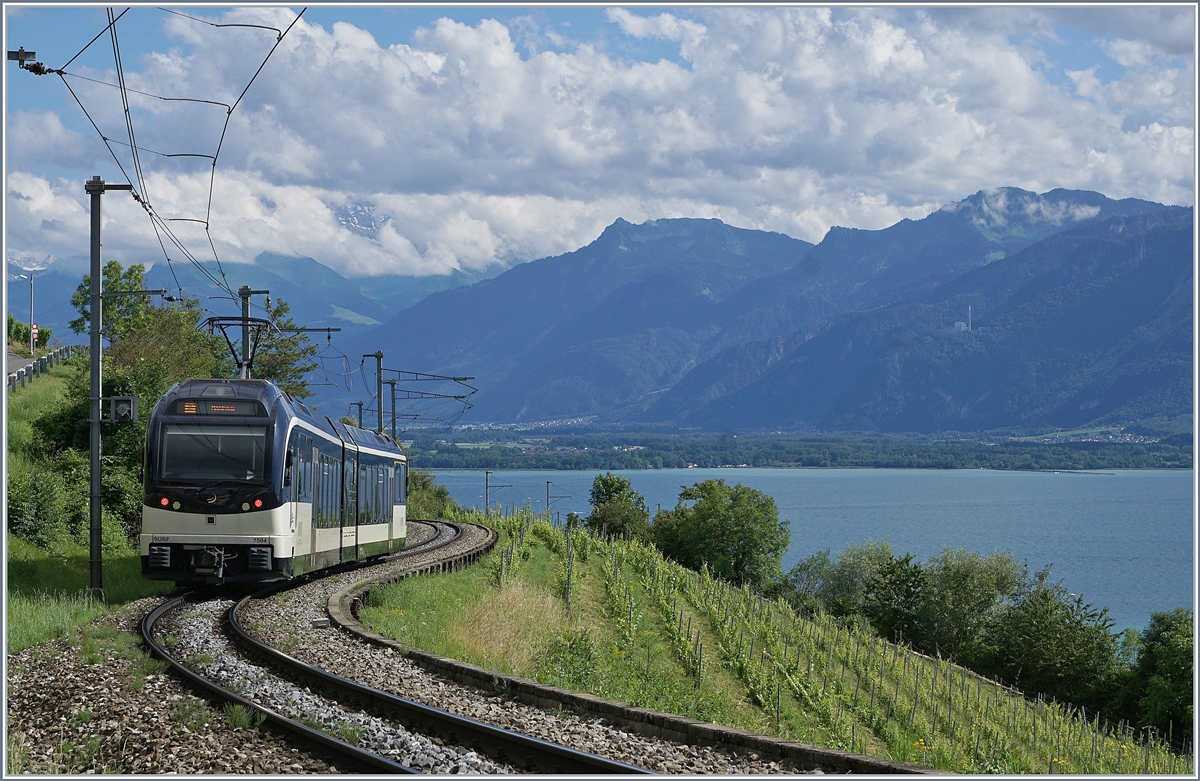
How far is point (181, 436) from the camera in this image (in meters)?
17.1

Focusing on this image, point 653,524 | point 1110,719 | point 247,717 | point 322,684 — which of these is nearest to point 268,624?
point 322,684

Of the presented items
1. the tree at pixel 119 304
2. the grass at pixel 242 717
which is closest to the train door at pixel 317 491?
the grass at pixel 242 717

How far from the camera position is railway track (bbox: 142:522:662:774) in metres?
7.89

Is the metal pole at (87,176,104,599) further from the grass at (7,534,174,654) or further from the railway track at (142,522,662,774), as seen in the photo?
the railway track at (142,522,662,774)

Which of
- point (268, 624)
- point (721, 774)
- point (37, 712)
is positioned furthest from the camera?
point (268, 624)

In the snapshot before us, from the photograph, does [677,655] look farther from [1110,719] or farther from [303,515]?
[1110,719]

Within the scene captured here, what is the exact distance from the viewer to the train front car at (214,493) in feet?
55.3

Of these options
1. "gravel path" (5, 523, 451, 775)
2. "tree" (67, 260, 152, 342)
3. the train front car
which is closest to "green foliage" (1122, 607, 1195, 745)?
the train front car

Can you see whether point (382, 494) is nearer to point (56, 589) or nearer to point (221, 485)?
point (56, 589)

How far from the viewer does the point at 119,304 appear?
52.8m

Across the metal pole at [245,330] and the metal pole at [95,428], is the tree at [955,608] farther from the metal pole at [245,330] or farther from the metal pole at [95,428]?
the metal pole at [95,428]

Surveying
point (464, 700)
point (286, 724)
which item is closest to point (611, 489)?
point (464, 700)

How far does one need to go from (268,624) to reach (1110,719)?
53461 millimetres

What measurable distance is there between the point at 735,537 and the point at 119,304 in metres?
47.2
